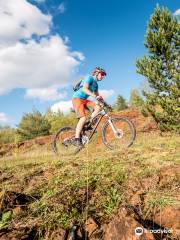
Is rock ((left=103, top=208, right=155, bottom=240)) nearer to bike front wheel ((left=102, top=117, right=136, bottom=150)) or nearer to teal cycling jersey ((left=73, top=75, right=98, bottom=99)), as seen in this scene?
bike front wheel ((left=102, top=117, right=136, bottom=150))

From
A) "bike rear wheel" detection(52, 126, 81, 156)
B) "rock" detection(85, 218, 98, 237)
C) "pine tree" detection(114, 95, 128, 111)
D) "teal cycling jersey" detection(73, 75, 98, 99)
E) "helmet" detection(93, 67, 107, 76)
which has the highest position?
"pine tree" detection(114, 95, 128, 111)

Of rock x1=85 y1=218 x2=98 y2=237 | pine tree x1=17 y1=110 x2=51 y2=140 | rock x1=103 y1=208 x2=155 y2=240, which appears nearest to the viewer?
rock x1=103 y1=208 x2=155 y2=240

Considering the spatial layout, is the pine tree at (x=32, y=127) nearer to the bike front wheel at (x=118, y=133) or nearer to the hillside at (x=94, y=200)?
the bike front wheel at (x=118, y=133)

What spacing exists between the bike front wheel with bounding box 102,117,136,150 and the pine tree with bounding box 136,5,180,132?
5.44m

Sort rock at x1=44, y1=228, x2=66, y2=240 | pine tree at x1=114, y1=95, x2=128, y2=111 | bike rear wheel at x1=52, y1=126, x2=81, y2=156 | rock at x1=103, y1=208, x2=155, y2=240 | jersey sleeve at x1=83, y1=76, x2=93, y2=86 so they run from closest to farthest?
rock at x1=103, y1=208, x2=155, y2=240 < rock at x1=44, y1=228, x2=66, y2=240 < jersey sleeve at x1=83, y1=76, x2=93, y2=86 < bike rear wheel at x1=52, y1=126, x2=81, y2=156 < pine tree at x1=114, y1=95, x2=128, y2=111

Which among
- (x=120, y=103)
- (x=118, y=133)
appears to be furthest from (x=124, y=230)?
(x=120, y=103)

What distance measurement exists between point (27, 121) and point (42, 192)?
3003 centimetres

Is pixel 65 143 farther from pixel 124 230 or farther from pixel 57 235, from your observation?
pixel 124 230

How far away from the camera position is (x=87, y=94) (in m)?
8.03

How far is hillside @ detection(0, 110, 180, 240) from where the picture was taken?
10.9 feet

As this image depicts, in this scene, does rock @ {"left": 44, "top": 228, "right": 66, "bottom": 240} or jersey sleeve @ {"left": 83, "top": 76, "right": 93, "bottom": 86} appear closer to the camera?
rock @ {"left": 44, "top": 228, "right": 66, "bottom": 240}

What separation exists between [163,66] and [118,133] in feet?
21.8

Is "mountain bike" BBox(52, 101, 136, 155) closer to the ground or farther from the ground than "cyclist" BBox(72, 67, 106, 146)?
closer to the ground

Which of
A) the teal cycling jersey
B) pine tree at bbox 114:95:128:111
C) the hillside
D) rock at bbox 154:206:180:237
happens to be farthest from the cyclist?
pine tree at bbox 114:95:128:111
